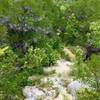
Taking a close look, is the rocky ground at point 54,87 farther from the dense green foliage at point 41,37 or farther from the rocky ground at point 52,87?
the dense green foliage at point 41,37

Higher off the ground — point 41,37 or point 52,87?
point 41,37

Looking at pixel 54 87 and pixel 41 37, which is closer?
pixel 54 87

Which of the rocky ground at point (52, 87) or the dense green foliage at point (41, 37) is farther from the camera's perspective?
the rocky ground at point (52, 87)

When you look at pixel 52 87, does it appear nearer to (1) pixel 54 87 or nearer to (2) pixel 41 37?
(1) pixel 54 87

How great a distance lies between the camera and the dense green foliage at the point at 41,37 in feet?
60.1

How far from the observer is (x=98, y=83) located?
49.3 ft

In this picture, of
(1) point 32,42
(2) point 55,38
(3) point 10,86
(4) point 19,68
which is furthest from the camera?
(2) point 55,38

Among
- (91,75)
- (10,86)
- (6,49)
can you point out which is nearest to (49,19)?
(6,49)

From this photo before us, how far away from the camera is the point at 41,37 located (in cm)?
2227

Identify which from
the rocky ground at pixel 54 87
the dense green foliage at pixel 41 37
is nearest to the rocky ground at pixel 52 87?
the rocky ground at pixel 54 87

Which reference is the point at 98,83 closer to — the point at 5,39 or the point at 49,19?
the point at 5,39

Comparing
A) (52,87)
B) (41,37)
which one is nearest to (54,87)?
(52,87)

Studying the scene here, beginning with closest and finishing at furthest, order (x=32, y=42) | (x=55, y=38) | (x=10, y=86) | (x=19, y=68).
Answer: (x=10, y=86), (x=19, y=68), (x=32, y=42), (x=55, y=38)

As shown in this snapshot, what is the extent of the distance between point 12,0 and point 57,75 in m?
4.55
